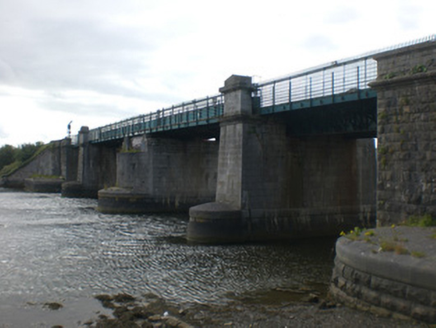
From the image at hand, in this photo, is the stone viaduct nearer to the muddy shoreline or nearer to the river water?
the river water

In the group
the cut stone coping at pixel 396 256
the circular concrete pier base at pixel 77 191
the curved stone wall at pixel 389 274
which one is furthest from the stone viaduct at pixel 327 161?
the circular concrete pier base at pixel 77 191

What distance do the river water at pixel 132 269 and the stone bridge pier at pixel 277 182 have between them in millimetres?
1647

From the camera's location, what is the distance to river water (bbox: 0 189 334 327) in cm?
1415

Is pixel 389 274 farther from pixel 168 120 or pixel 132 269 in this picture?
pixel 168 120

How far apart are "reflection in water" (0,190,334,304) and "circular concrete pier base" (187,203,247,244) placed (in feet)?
3.36

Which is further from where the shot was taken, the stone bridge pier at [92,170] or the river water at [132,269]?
the stone bridge pier at [92,170]

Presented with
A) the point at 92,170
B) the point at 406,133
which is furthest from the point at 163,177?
the point at 406,133

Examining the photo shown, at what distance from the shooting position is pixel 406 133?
52.9 feet

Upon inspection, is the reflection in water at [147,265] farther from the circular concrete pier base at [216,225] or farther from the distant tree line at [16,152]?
the distant tree line at [16,152]

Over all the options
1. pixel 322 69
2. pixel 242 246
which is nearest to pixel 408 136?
pixel 322 69

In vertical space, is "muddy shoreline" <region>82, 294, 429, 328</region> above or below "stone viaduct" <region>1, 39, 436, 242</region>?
below

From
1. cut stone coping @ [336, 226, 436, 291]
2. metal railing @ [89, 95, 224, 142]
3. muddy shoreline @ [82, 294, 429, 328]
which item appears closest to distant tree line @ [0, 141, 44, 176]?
metal railing @ [89, 95, 224, 142]

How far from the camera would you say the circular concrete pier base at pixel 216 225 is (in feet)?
78.8

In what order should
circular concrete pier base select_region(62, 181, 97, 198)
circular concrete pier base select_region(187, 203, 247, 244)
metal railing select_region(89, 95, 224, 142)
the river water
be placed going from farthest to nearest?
1. circular concrete pier base select_region(62, 181, 97, 198)
2. metal railing select_region(89, 95, 224, 142)
3. circular concrete pier base select_region(187, 203, 247, 244)
4. the river water
